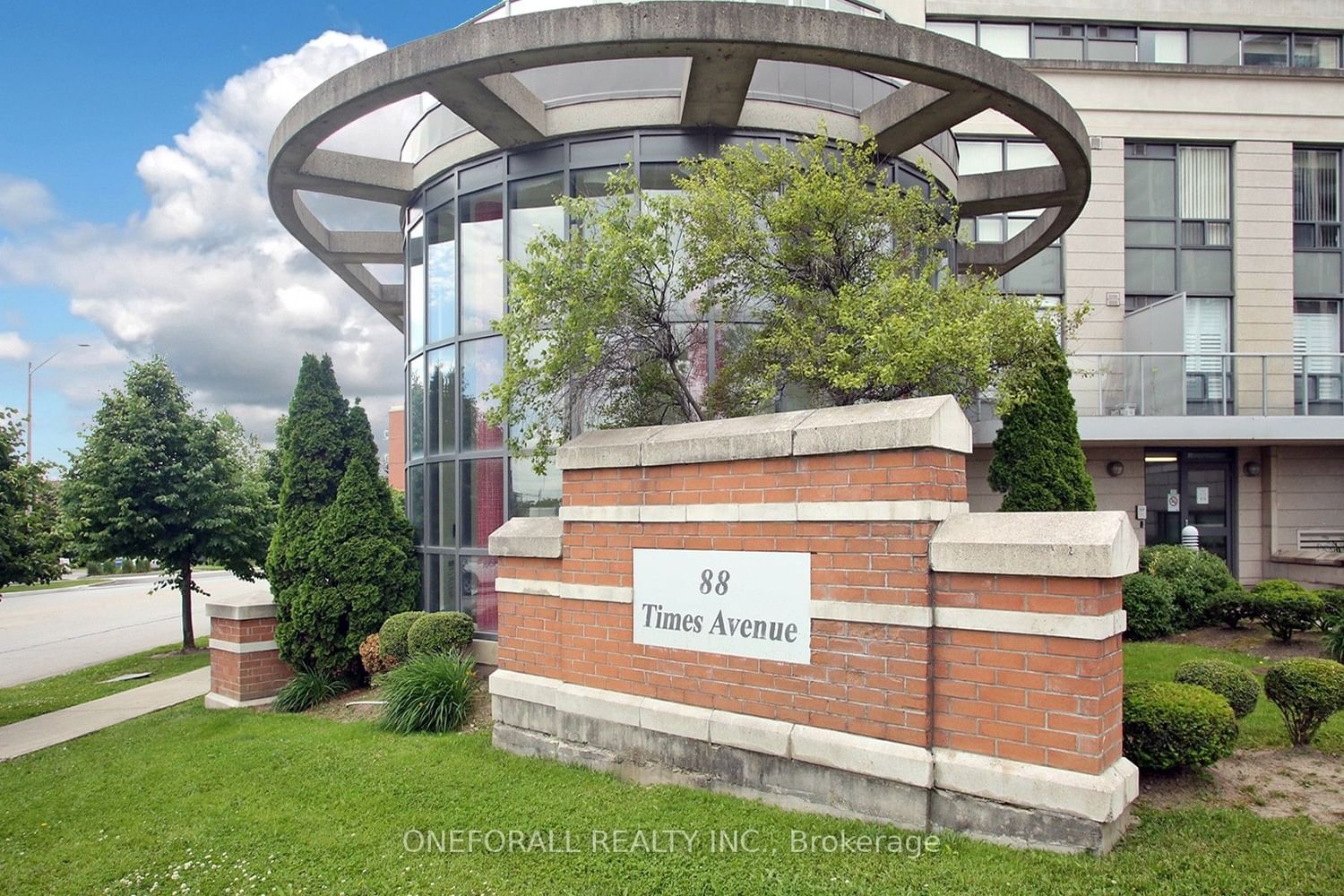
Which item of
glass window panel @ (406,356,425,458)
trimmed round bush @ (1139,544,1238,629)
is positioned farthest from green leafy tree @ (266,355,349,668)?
trimmed round bush @ (1139,544,1238,629)

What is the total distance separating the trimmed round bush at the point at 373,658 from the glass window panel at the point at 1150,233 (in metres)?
15.5

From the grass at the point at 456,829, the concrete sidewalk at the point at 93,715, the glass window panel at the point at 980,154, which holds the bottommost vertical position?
the concrete sidewalk at the point at 93,715

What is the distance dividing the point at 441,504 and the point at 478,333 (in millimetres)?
2296

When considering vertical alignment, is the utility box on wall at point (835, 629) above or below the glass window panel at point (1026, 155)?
below

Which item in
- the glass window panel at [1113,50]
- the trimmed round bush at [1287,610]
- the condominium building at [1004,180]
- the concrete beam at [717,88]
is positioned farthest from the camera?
the glass window panel at [1113,50]

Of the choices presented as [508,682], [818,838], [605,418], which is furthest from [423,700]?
[818,838]

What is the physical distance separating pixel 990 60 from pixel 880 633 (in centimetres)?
702

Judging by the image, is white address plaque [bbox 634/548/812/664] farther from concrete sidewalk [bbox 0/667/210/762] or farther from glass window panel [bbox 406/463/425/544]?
concrete sidewalk [bbox 0/667/210/762]

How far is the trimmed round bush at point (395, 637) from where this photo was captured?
936cm

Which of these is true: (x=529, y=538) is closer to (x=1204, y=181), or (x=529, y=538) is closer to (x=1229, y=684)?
(x=1229, y=684)

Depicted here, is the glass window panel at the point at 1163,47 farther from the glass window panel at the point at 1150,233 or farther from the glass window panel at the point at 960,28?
the glass window panel at the point at 1150,233

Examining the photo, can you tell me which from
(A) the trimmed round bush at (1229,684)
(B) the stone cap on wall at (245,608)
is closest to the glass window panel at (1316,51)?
(A) the trimmed round bush at (1229,684)

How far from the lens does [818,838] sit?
4.66 metres

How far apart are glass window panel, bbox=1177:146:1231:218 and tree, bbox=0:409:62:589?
780 inches
